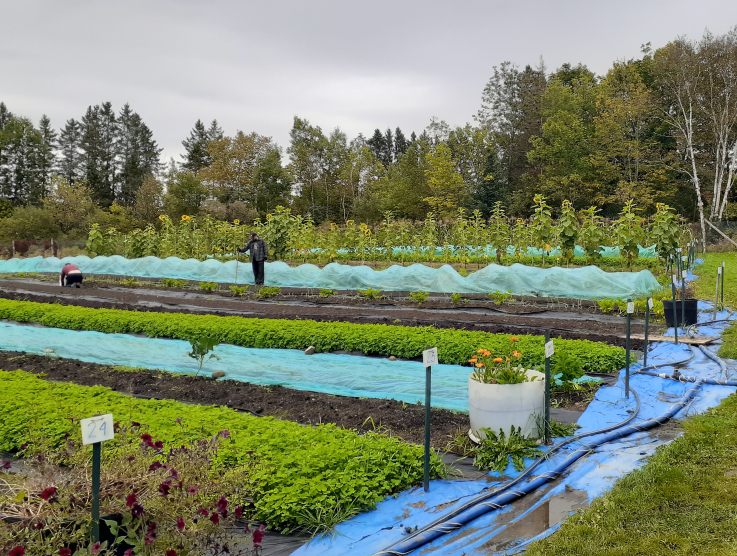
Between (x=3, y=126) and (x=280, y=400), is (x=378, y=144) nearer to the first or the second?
(x=3, y=126)

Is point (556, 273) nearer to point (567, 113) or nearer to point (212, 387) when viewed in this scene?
point (212, 387)

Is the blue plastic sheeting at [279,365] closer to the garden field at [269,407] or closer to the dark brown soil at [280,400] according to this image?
the garden field at [269,407]

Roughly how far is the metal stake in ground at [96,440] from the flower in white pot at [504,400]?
10.1 ft

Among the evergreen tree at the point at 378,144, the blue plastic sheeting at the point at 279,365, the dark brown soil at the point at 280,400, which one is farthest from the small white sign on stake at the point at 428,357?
the evergreen tree at the point at 378,144

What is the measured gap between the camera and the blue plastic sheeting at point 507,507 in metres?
3.39

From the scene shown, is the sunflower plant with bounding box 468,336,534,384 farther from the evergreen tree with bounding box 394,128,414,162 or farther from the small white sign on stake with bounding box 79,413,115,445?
the evergreen tree with bounding box 394,128,414,162

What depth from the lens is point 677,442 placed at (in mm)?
4781

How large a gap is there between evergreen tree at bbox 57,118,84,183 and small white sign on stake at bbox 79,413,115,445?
64061 millimetres

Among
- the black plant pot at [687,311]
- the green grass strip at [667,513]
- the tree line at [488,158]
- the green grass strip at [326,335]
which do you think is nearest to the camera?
the green grass strip at [667,513]

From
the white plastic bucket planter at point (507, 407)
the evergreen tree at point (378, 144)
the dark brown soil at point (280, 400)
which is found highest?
the evergreen tree at point (378, 144)

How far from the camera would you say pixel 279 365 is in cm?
798

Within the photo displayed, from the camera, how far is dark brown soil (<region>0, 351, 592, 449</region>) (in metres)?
5.46

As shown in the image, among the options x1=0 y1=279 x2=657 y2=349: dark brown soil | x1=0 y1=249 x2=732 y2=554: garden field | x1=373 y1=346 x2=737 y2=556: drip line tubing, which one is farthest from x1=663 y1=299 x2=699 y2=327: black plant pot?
x1=373 y1=346 x2=737 y2=556: drip line tubing

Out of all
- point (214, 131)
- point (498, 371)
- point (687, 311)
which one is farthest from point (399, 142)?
point (498, 371)
